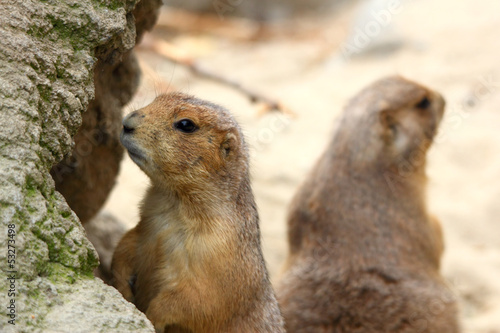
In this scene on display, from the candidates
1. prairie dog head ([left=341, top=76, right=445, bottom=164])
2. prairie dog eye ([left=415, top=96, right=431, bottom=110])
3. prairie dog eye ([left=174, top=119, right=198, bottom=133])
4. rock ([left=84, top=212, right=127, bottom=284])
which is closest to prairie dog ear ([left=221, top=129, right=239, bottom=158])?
prairie dog eye ([left=174, top=119, right=198, bottom=133])

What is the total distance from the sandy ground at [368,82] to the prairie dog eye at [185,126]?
218cm

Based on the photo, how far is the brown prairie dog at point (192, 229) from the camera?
3.69 m

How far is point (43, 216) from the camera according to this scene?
3080 mm

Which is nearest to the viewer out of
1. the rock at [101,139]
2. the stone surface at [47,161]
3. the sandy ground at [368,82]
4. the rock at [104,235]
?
the stone surface at [47,161]

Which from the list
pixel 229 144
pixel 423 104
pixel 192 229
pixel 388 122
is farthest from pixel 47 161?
pixel 423 104

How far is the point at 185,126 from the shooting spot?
3867 mm

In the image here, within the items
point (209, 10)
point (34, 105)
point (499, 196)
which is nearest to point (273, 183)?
point (499, 196)

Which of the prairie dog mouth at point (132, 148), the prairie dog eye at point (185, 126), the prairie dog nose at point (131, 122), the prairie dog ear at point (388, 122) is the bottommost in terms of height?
the prairie dog mouth at point (132, 148)

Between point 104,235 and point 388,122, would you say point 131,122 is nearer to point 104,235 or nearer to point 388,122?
point 104,235

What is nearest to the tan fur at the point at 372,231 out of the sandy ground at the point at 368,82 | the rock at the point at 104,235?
the sandy ground at the point at 368,82

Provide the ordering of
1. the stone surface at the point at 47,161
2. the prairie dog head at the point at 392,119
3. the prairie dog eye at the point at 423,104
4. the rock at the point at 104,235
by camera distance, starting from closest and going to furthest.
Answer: the stone surface at the point at 47,161 < the rock at the point at 104,235 < the prairie dog head at the point at 392,119 < the prairie dog eye at the point at 423,104

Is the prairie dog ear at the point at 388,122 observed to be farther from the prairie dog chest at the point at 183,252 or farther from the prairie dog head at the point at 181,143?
the prairie dog chest at the point at 183,252

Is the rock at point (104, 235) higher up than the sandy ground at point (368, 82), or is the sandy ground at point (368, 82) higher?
the sandy ground at point (368, 82)

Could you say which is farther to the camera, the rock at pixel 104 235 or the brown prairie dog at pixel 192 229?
the rock at pixel 104 235
